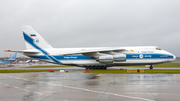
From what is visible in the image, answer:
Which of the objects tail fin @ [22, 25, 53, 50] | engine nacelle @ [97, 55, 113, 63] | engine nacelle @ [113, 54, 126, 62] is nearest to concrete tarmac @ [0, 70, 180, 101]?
engine nacelle @ [97, 55, 113, 63]

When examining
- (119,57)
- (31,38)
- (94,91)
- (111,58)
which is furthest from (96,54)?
(94,91)

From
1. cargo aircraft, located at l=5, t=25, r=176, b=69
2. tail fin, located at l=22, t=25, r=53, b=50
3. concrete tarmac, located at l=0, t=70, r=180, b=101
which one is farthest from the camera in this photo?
tail fin, located at l=22, t=25, r=53, b=50

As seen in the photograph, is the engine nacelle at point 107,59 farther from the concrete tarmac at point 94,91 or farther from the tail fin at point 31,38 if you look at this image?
the concrete tarmac at point 94,91

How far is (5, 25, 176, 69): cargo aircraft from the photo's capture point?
3092 centimetres

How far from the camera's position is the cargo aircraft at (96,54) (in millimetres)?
30922

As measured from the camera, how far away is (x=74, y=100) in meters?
8.48

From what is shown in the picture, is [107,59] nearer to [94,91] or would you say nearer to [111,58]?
[111,58]

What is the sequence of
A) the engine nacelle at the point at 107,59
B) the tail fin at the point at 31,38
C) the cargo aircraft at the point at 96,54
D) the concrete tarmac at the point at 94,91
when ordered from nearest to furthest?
1. the concrete tarmac at the point at 94,91
2. the engine nacelle at the point at 107,59
3. the cargo aircraft at the point at 96,54
4. the tail fin at the point at 31,38

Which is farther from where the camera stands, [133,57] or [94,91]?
[133,57]

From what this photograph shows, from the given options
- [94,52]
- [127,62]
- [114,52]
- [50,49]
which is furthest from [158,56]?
[50,49]

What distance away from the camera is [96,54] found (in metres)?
32.0

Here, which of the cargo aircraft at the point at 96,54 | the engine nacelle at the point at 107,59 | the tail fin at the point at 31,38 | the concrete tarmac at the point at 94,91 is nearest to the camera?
the concrete tarmac at the point at 94,91

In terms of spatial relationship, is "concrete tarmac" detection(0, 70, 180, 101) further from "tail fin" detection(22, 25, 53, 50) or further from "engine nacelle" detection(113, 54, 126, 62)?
"tail fin" detection(22, 25, 53, 50)

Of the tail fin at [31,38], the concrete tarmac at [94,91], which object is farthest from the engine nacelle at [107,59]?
the concrete tarmac at [94,91]
